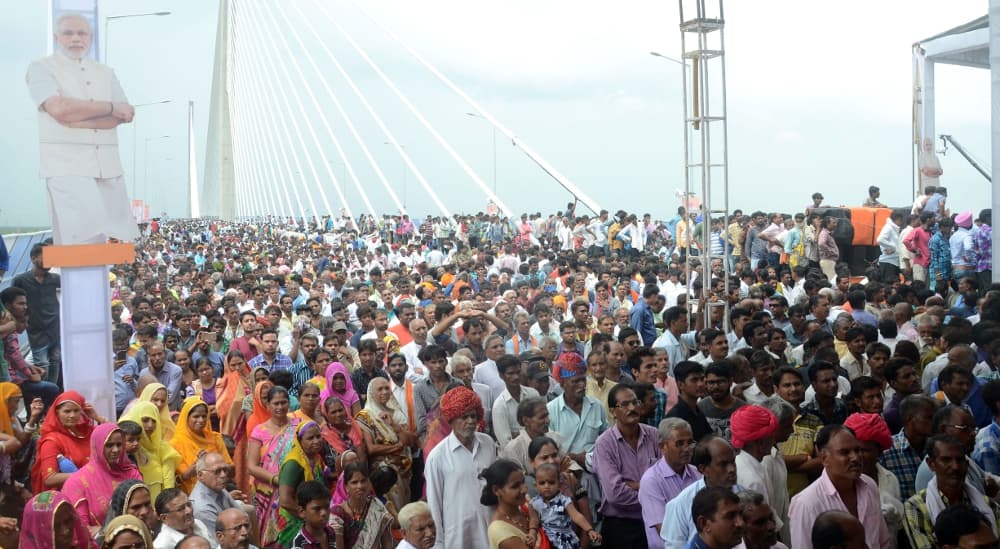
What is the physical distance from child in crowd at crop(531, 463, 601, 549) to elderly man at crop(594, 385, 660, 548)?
0.33 meters

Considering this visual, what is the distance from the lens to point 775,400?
6285 millimetres

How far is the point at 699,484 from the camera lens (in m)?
4.58

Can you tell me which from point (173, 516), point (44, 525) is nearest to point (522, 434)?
point (173, 516)

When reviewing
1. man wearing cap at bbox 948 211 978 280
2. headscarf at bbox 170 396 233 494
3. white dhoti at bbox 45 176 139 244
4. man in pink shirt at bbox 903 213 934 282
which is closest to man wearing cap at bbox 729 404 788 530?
headscarf at bbox 170 396 233 494

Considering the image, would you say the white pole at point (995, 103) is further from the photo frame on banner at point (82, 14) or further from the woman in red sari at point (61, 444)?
the woman in red sari at point (61, 444)

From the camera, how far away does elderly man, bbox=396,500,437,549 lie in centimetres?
480

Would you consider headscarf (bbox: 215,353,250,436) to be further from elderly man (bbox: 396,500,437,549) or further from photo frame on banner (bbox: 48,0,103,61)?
elderly man (bbox: 396,500,437,549)

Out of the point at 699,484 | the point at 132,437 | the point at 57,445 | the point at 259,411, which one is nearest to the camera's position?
the point at 699,484

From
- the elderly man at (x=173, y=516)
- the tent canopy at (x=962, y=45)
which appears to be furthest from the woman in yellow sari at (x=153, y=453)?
the tent canopy at (x=962, y=45)

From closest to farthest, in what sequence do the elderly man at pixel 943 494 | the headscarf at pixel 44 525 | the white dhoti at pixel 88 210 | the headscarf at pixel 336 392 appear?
1. the headscarf at pixel 44 525
2. the elderly man at pixel 943 494
3. the headscarf at pixel 336 392
4. the white dhoti at pixel 88 210

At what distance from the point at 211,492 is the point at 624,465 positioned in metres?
2.21

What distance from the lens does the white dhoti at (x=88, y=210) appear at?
23.7ft

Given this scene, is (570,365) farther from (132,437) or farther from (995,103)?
(995,103)

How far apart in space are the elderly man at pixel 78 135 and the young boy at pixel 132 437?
1.81m
